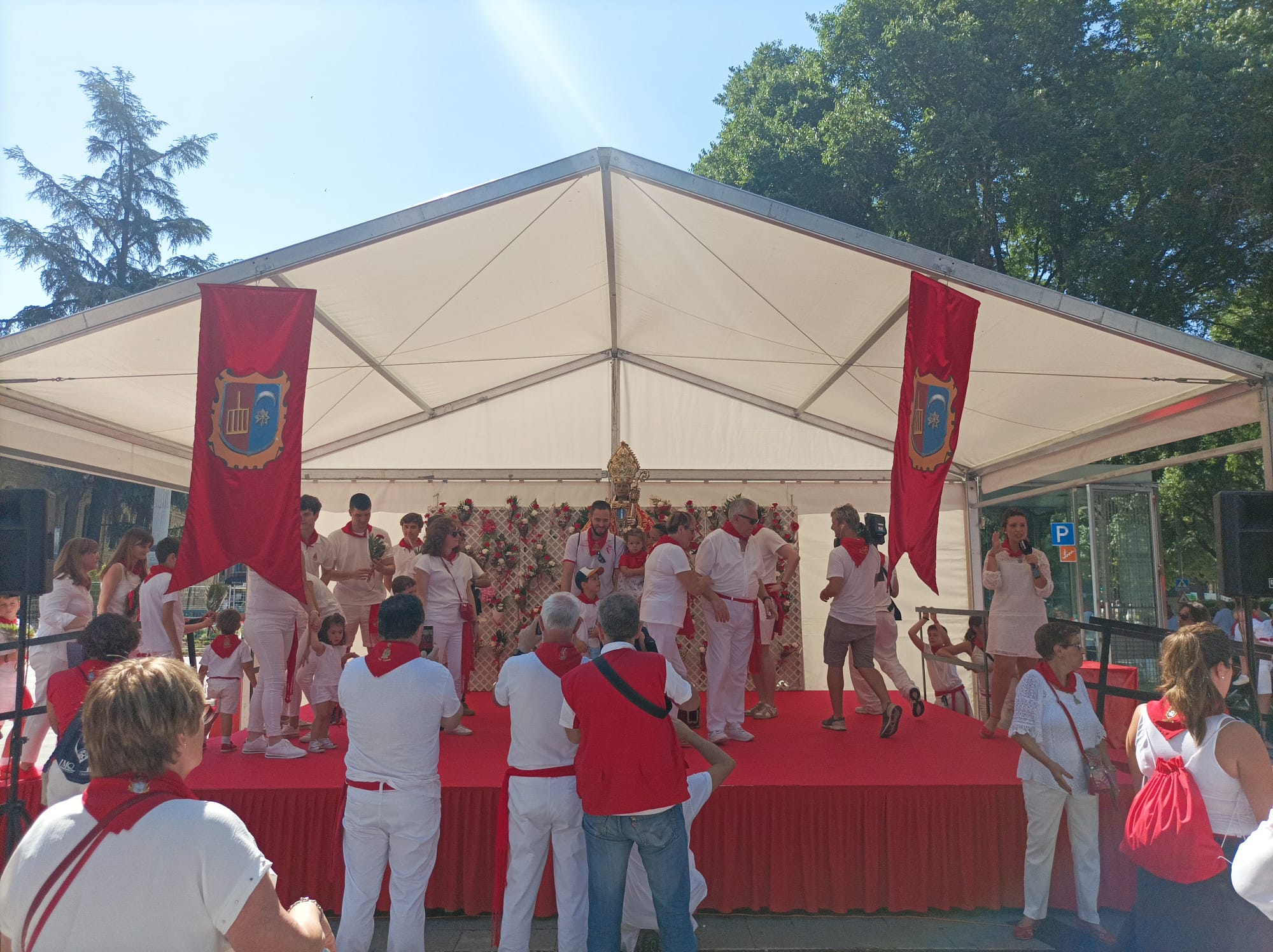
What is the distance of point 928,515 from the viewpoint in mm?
4688

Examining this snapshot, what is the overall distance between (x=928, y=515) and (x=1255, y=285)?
45.6 ft

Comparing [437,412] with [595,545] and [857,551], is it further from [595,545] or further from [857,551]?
[857,551]

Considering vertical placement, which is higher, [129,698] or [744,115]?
[744,115]

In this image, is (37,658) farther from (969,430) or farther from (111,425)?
(969,430)

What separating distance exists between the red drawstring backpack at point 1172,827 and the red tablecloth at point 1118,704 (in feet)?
9.54

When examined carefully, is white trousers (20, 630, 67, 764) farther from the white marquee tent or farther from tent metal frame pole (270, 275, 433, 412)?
tent metal frame pole (270, 275, 433, 412)

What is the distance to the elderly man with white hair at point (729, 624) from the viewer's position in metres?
5.90

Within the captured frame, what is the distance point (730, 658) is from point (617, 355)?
14.1ft

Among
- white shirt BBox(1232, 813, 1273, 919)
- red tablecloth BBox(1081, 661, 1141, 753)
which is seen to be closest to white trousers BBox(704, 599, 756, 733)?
red tablecloth BBox(1081, 661, 1141, 753)

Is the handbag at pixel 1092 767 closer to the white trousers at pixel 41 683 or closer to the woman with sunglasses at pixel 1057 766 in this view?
the woman with sunglasses at pixel 1057 766

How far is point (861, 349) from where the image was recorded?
24.4 ft

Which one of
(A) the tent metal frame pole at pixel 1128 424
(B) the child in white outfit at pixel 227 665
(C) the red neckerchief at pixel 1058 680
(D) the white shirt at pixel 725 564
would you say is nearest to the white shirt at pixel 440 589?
(B) the child in white outfit at pixel 227 665

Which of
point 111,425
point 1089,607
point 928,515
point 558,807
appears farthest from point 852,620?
point 1089,607

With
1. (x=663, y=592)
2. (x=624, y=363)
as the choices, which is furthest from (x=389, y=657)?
(x=624, y=363)
